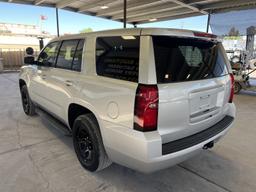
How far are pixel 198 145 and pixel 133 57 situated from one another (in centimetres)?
102

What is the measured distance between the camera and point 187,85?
182 cm

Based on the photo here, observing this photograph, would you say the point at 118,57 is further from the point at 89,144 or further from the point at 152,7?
the point at 152,7

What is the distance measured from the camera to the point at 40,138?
3.32m

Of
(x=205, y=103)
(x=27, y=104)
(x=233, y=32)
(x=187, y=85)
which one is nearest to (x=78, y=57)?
(x=187, y=85)

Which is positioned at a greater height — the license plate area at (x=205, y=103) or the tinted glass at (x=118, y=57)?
the tinted glass at (x=118, y=57)

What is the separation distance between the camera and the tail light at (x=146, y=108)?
1635mm

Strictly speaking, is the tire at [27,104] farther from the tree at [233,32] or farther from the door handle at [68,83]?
the tree at [233,32]

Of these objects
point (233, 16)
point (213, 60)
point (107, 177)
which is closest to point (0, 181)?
point (107, 177)

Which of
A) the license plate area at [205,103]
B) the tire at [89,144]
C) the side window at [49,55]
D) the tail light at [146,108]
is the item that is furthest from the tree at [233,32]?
the tail light at [146,108]

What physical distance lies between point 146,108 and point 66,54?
165cm

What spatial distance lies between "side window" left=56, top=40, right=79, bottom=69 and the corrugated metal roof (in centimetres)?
647

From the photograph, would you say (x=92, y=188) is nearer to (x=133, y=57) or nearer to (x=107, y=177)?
(x=107, y=177)

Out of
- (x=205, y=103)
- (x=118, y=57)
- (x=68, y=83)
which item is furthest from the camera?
(x=68, y=83)

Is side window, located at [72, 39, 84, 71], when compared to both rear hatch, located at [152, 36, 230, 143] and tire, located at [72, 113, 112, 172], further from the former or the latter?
rear hatch, located at [152, 36, 230, 143]
